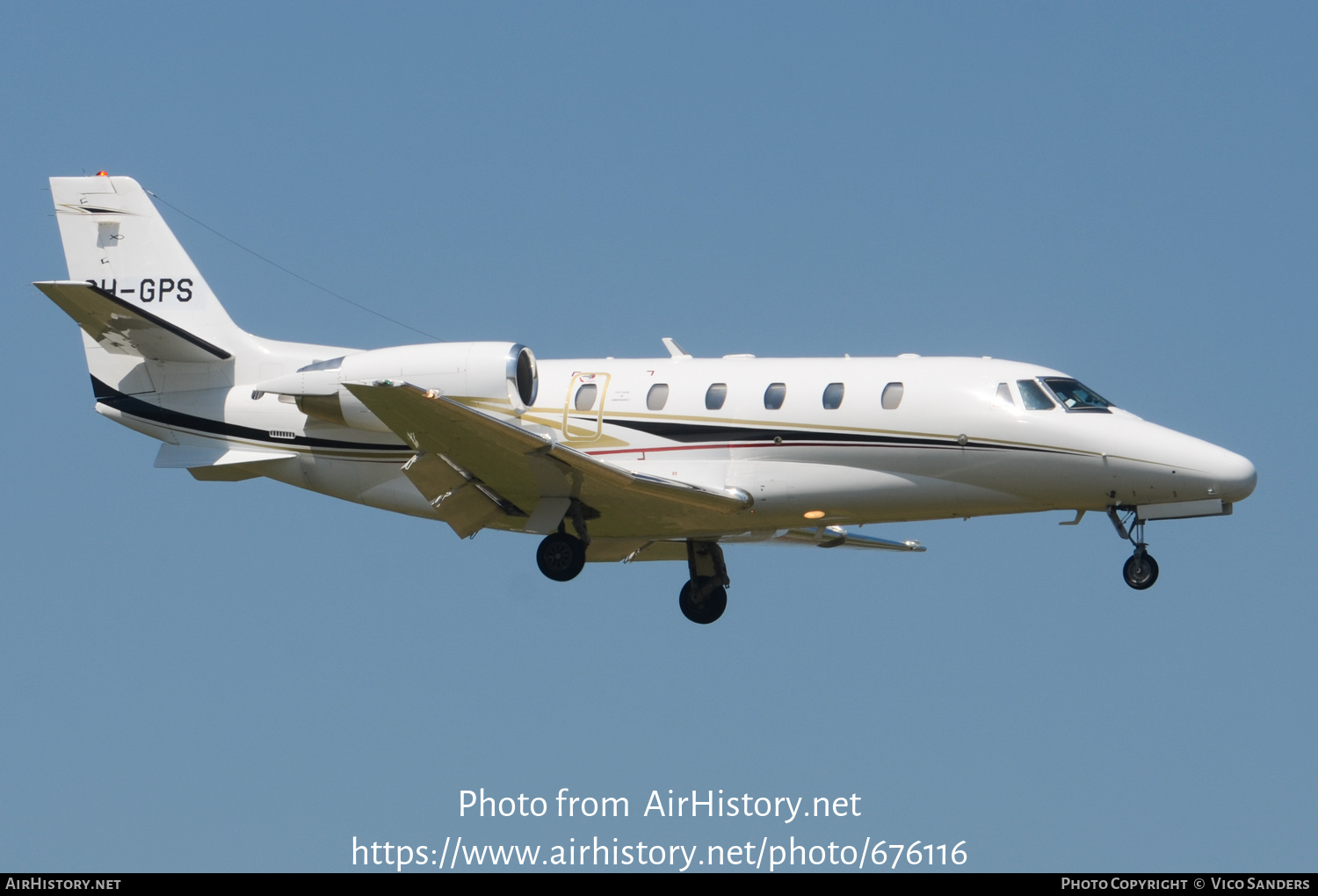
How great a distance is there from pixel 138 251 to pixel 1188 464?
15.8 metres

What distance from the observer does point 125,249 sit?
992 inches

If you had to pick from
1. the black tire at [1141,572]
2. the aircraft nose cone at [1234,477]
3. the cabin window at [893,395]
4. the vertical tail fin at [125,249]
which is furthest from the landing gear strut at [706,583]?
the vertical tail fin at [125,249]

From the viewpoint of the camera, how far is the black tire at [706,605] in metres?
24.4

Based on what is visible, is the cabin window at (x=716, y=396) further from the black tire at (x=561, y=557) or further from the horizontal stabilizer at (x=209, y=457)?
the horizontal stabilizer at (x=209, y=457)

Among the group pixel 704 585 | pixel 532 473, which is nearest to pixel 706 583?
pixel 704 585

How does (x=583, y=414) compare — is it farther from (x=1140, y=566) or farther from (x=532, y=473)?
(x=1140, y=566)

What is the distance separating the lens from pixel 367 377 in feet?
67.8

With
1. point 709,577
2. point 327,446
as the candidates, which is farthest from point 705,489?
point 327,446

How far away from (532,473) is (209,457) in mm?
5518

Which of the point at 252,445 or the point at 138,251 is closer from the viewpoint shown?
the point at 252,445

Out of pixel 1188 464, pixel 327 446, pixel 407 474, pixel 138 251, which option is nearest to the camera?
pixel 1188 464

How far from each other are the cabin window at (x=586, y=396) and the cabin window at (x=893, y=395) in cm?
400

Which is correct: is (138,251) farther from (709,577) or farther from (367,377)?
(709,577)

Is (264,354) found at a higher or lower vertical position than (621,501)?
higher
